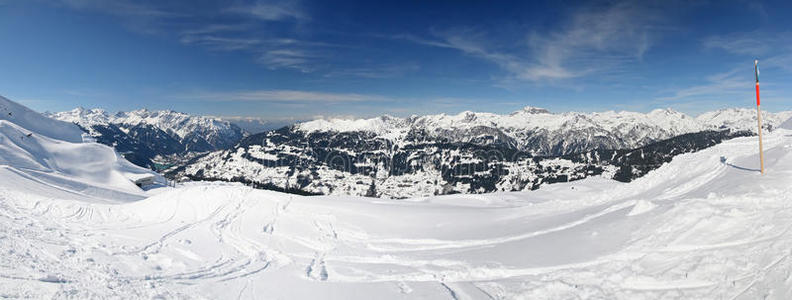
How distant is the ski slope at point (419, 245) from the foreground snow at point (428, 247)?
2.6 inches

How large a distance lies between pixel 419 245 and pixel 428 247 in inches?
28.9

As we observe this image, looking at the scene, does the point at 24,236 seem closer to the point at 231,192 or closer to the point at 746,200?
the point at 231,192

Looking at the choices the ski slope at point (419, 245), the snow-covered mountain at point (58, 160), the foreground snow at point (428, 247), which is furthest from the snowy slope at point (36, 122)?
the foreground snow at point (428, 247)

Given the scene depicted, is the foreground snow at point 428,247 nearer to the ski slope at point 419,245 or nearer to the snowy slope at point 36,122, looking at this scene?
the ski slope at point 419,245

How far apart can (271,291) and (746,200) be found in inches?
706

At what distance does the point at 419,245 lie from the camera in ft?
58.6

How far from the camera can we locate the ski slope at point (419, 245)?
359 inches

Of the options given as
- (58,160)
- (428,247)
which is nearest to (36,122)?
(58,160)

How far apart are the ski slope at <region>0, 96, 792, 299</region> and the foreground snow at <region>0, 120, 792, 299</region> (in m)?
0.07

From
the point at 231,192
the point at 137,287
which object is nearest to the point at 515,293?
the point at 137,287

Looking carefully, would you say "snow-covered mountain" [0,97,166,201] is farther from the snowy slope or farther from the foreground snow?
the foreground snow

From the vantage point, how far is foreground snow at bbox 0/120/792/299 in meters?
9.09

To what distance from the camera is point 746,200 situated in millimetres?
12414

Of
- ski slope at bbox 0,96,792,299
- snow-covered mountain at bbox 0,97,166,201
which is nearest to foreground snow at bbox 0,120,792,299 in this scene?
ski slope at bbox 0,96,792,299
